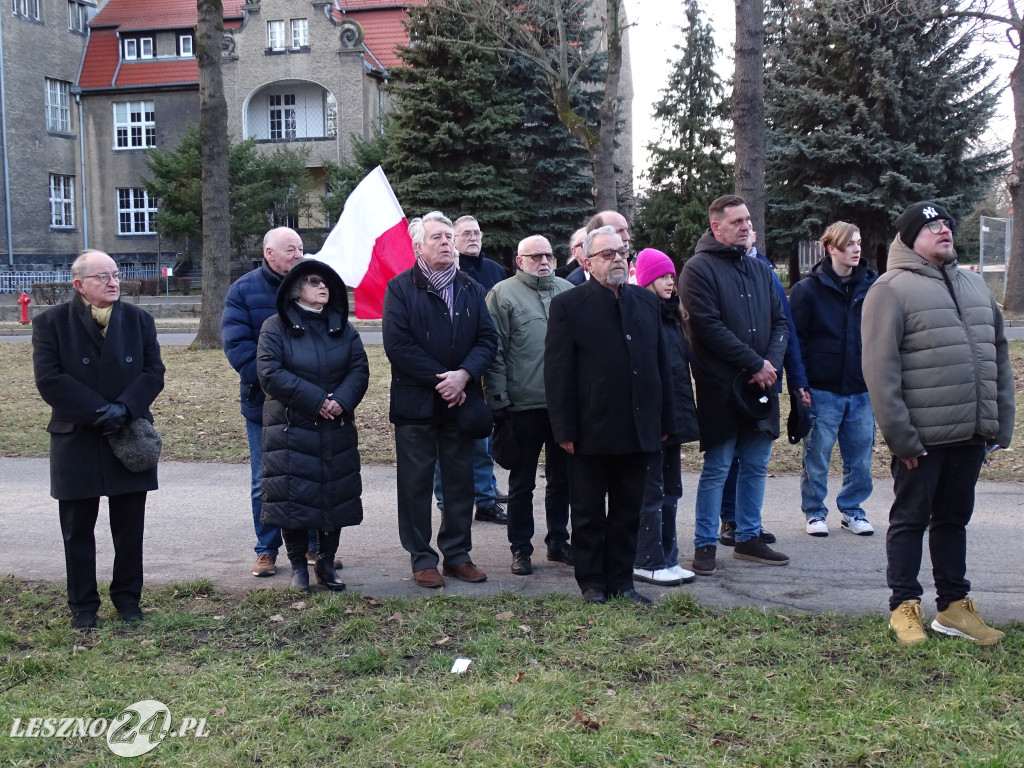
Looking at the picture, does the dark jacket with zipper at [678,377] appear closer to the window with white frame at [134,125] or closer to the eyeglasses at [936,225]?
the eyeglasses at [936,225]

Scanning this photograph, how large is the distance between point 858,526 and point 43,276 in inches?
1609

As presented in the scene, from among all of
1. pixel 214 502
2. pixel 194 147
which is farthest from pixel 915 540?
pixel 194 147

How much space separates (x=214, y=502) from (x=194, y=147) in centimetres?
3153

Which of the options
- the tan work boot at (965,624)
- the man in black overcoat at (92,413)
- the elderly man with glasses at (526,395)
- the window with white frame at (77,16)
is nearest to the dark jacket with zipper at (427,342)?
the elderly man with glasses at (526,395)

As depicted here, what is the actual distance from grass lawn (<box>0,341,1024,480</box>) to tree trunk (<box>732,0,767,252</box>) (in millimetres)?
2652

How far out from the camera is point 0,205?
41750 millimetres

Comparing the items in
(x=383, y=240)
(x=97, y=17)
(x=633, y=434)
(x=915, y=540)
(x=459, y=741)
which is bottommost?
(x=459, y=741)

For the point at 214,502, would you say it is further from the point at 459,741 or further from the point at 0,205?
the point at 0,205

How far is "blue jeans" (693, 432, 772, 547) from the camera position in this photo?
21.0 ft

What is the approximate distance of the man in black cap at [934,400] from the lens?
15.9 ft

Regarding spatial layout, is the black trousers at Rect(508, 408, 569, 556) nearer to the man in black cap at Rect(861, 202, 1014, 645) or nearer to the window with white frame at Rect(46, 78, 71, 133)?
Answer: the man in black cap at Rect(861, 202, 1014, 645)

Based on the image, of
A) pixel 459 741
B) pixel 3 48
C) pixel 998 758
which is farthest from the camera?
pixel 3 48

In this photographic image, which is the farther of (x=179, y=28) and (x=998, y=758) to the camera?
(x=179, y=28)

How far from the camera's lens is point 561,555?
654 cm
